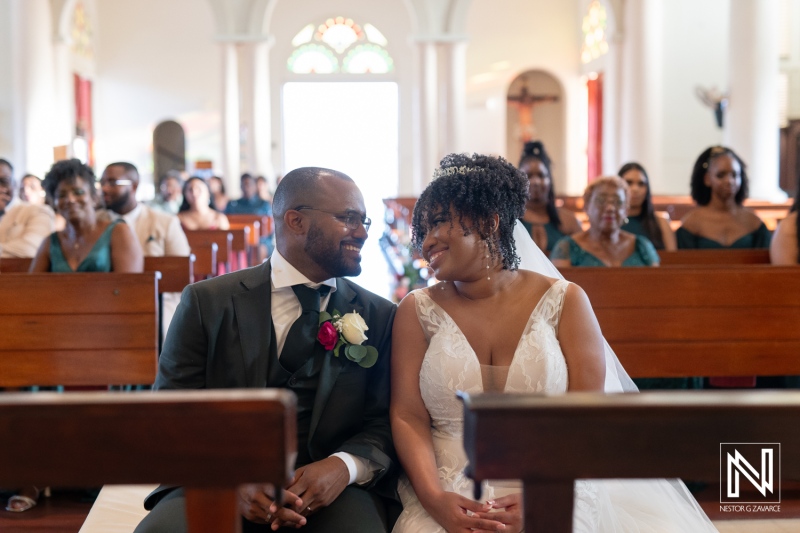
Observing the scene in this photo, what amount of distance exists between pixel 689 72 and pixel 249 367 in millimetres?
17324

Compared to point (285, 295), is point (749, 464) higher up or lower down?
lower down

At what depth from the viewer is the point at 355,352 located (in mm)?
2607

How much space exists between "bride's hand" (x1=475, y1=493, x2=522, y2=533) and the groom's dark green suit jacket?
0.40 meters

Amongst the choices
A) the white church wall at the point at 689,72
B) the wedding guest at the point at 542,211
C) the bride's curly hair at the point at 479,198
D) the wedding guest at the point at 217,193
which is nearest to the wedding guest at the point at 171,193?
the wedding guest at the point at 217,193

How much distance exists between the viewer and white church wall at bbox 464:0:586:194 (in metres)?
22.8

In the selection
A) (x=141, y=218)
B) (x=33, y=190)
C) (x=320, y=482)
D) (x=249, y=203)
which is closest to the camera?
(x=320, y=482)

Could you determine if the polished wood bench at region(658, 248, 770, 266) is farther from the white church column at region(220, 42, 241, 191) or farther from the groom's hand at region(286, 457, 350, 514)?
the white church column at region(220, 42, 241, 191)

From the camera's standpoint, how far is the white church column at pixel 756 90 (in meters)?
11.2

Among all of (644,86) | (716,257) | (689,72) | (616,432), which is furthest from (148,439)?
(689,72)

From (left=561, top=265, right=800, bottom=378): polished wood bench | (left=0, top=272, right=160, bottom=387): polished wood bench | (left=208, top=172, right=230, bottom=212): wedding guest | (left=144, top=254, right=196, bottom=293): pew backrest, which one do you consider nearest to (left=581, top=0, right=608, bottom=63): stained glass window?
(left=208, top=172, right=230, bottom=212): wedding guest

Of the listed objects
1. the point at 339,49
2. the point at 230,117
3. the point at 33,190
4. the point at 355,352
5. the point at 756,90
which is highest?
the point at 339,49

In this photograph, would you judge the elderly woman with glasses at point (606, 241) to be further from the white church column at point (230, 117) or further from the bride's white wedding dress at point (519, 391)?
the white church column at point (230, 117)

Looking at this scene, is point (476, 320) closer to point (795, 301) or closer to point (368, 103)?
point (795, 301)

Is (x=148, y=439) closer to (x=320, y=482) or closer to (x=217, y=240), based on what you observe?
(x=320, y=482)
